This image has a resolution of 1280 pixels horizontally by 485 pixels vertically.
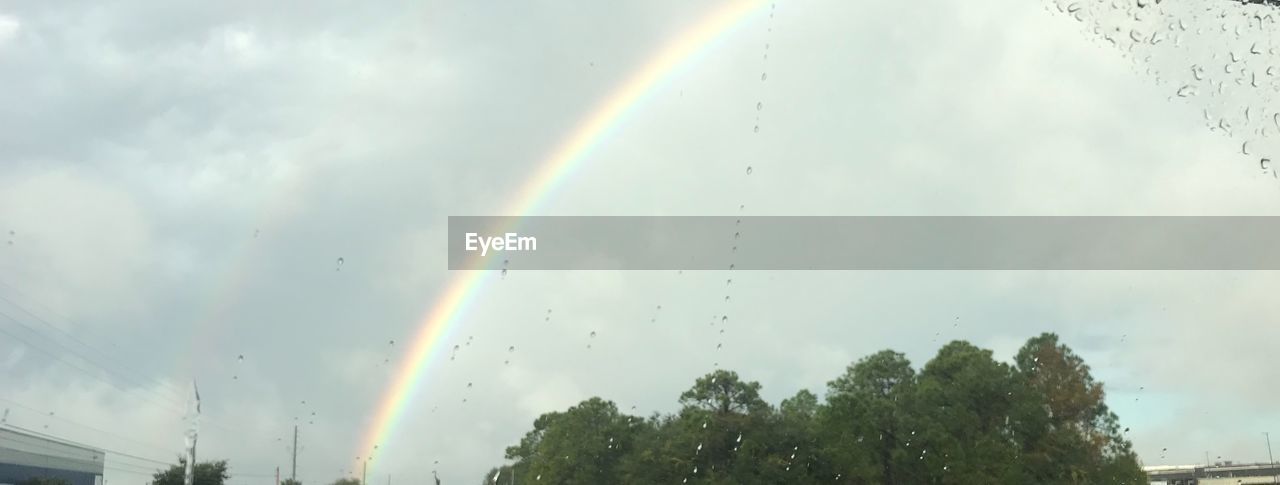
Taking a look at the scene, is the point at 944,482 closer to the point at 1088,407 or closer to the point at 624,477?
the point at 1088,407

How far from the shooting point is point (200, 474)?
81.6 metres

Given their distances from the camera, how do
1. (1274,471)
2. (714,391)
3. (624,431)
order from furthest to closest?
(1274,471) < (624,431) < (714,391)

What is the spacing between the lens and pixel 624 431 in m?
76.4

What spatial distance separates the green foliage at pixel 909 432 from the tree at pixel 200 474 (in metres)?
27.8

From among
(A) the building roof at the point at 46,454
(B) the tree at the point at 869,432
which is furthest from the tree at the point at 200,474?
(B) the tree at the point at 869,432

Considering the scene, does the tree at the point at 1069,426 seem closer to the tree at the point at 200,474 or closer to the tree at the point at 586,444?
the tree at the point at 586,444

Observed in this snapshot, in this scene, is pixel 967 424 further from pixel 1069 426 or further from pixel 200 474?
pixel 200 474

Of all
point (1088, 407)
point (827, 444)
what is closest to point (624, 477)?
point (827, 444)

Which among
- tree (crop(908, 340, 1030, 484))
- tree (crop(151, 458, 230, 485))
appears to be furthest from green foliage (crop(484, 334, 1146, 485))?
tree (crop(151, 458, 230, 485))

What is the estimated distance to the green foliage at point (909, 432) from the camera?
64.0m

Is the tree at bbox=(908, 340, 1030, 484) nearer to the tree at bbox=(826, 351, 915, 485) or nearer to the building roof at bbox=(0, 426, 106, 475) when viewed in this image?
the tree at bbox=(826, 351, 915, 485)

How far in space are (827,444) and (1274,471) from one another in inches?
5215

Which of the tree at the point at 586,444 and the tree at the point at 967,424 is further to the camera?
the tree at the point at 586,444

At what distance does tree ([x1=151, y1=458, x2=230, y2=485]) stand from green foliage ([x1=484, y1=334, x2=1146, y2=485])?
2779cm
